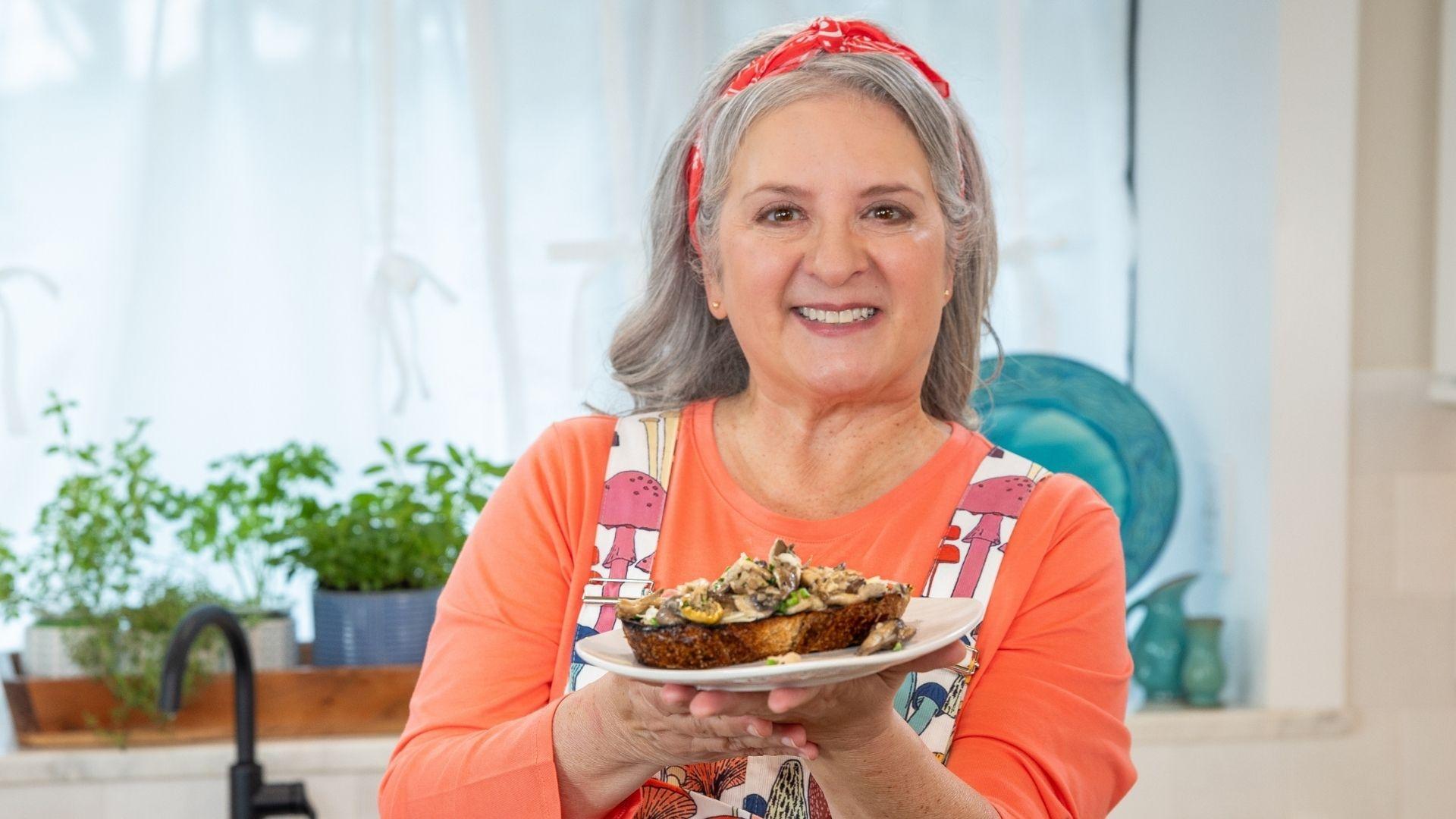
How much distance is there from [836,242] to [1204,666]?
1391mm

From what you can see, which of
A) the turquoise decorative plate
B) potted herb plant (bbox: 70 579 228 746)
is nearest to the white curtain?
the turquoise decorative plate

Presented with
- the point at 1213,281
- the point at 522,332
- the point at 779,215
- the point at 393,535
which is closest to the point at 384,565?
the point at 393,535

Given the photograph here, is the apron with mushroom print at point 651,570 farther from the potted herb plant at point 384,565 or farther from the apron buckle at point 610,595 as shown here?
the potted herb plant at point 384,565

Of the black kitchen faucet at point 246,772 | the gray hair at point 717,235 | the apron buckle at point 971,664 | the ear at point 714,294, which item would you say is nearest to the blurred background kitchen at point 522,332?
the black kitchen faucet at point 246,772

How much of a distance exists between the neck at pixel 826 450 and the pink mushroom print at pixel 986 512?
8cm

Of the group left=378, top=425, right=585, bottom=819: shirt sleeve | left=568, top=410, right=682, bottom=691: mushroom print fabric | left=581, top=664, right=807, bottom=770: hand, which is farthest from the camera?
left=568, top=410, right=682, bottom=691: mushroom print fabric

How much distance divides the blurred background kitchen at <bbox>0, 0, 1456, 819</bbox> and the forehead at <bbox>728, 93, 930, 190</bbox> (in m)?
0.97

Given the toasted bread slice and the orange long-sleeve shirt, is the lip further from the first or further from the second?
the toasted bread slice

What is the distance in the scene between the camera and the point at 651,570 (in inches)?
52.3

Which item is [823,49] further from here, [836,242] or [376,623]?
[376,623]

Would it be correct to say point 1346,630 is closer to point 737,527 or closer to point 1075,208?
point 1075,208

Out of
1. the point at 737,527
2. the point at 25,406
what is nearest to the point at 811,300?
the point at 737,527

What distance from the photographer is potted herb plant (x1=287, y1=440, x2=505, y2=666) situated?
217 centimetres

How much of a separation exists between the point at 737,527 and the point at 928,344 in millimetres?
250
